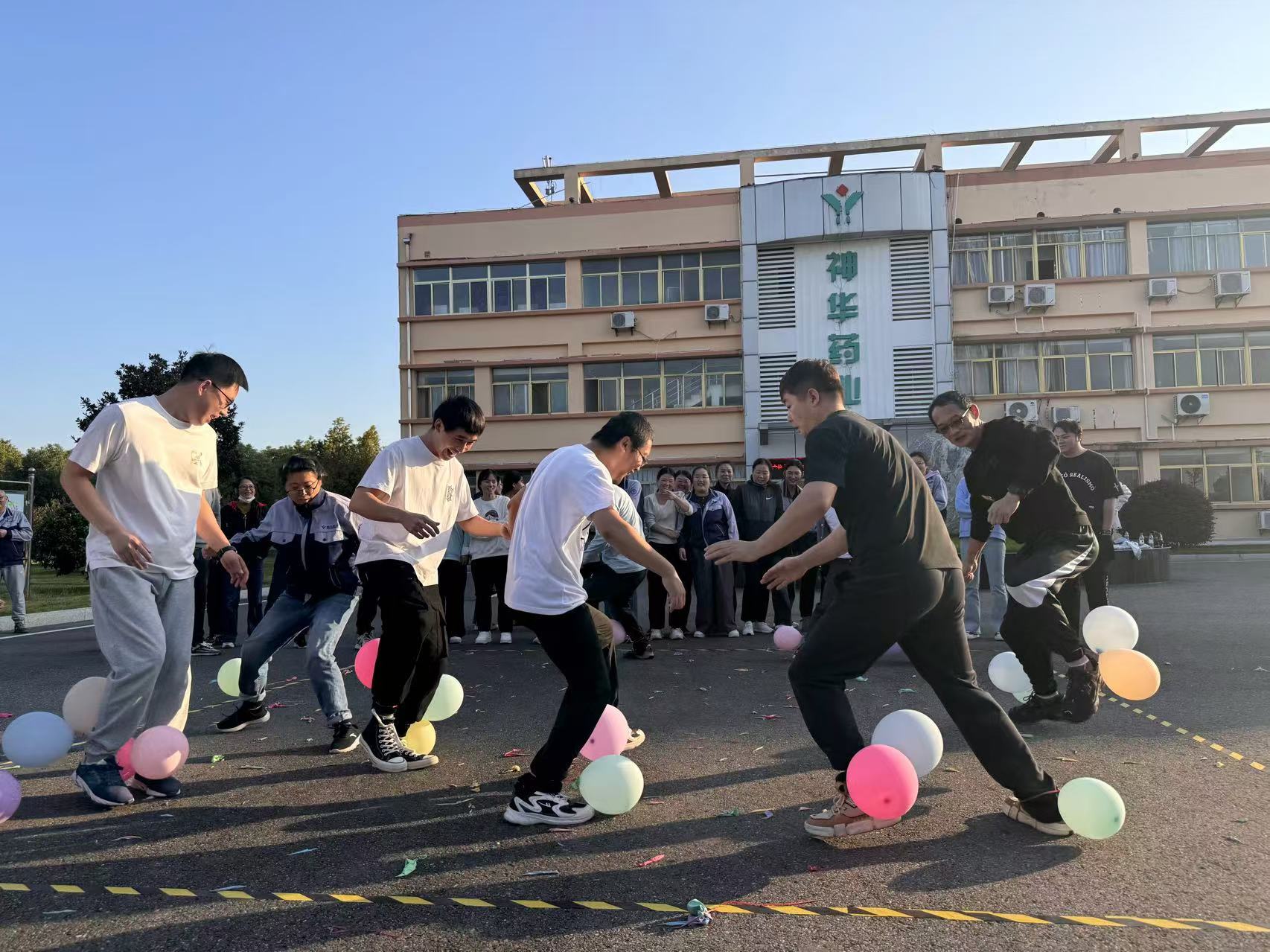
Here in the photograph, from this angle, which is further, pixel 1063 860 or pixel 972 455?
pixel 972 455

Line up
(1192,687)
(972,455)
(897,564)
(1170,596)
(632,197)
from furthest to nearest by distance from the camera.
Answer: (632,197) < (1170,596) < (1192,687) < (972,455) < (897,564)

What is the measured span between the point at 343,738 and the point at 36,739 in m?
1.58

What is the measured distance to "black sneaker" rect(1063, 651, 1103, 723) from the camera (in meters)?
5.71

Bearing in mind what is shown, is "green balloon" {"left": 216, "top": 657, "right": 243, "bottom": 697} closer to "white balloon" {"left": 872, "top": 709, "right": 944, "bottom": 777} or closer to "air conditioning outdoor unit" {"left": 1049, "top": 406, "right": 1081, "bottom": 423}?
"white balloon" {"left": 872, "top": 709, "right": 944, "bottom": 777}

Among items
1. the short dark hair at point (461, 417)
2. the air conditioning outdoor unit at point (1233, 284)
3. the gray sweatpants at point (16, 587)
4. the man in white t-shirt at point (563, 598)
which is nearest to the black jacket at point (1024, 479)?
the man in white t-shirt at point (563, 598)

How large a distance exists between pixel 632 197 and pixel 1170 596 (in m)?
22.4

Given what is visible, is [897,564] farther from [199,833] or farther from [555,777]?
[199,833]

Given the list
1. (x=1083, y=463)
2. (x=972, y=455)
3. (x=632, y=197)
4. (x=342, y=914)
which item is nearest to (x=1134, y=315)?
(x=632, y=197)

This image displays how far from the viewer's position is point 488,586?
1116 cm

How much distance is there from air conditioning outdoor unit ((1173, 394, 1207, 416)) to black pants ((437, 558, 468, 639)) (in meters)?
26.0

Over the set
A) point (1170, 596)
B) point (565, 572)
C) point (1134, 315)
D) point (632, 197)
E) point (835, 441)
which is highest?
point (632, 197)

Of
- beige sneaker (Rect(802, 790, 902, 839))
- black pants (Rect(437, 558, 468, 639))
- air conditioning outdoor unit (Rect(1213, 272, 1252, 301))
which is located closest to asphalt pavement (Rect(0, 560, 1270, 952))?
beige sneaker (Rect(802, 790, 902, 839))

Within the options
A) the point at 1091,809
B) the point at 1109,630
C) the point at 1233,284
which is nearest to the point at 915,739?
the point at 1091,809

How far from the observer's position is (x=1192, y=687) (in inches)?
268
